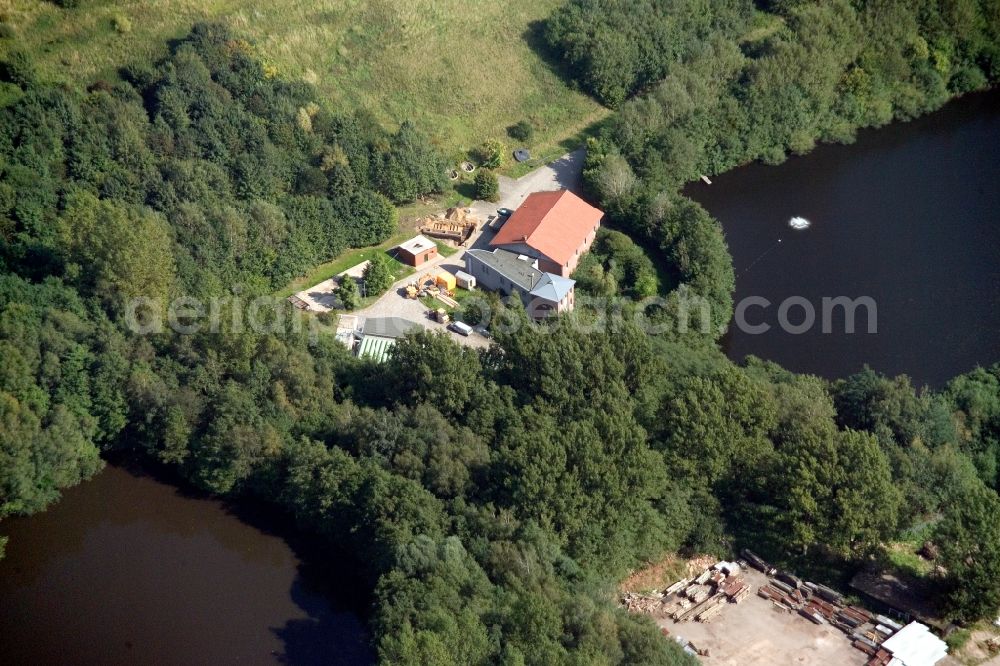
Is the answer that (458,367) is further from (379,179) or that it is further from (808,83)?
(808,83)

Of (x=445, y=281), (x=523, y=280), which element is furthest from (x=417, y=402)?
(x=523, y=280)

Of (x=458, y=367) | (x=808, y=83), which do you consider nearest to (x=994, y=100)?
(x=808, y=83)

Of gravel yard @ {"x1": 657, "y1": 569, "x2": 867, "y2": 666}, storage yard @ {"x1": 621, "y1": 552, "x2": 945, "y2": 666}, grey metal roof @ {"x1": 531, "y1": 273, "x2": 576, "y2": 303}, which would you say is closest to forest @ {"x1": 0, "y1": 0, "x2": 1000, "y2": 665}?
storage yard @ {"x1": 621, "y1": 552, "x2": 945, "y2": 666}

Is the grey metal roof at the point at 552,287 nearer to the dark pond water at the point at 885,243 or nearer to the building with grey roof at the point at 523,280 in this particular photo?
the building with grey roof at the point at 523,280

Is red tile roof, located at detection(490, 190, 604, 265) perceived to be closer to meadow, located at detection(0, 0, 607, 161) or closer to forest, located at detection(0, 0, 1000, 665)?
forest, located at detection(0, 0, 1000, 665)

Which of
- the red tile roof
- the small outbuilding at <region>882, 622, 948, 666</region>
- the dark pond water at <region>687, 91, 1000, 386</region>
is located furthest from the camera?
the red tile roof
